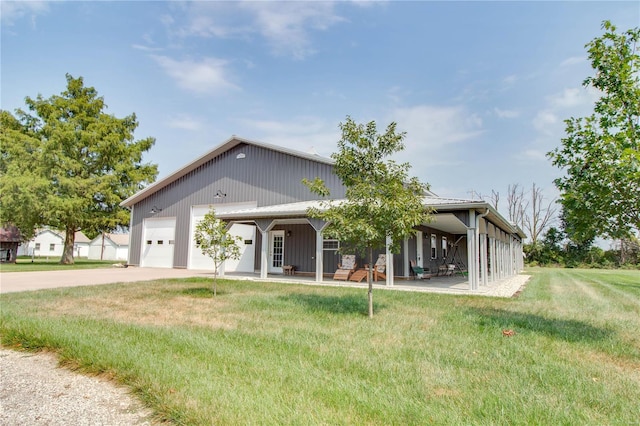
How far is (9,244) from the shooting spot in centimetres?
2694

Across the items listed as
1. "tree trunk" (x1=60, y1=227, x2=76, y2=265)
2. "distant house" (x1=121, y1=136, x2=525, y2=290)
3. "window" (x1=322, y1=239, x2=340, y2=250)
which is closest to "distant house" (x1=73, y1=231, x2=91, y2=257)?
"tree trunk" (x1=60, y1=227, x2=76, y2=265)

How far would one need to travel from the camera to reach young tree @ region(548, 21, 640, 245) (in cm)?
484

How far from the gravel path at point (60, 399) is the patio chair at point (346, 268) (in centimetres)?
1041

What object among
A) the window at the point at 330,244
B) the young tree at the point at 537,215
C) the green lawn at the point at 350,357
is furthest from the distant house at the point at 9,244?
the young tree at the point at 537,215

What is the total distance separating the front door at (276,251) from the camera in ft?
54.9

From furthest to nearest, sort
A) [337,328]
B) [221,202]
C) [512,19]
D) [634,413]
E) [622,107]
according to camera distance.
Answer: [221,202]
[512,19]
[337,328]
[622,107]
[634,413]

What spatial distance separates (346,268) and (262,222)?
12.7ft

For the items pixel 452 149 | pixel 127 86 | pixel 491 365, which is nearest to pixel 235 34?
Answer: pixel 127 86

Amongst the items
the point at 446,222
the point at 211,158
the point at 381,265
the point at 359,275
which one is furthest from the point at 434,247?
the point at 211,158

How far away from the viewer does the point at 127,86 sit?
37.8 feet

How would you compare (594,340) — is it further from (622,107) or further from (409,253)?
(409,253)

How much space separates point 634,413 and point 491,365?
1.25 meters

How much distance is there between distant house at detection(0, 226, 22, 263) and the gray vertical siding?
42.0ft

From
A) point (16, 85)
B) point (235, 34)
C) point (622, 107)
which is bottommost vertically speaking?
point (622, 107)
